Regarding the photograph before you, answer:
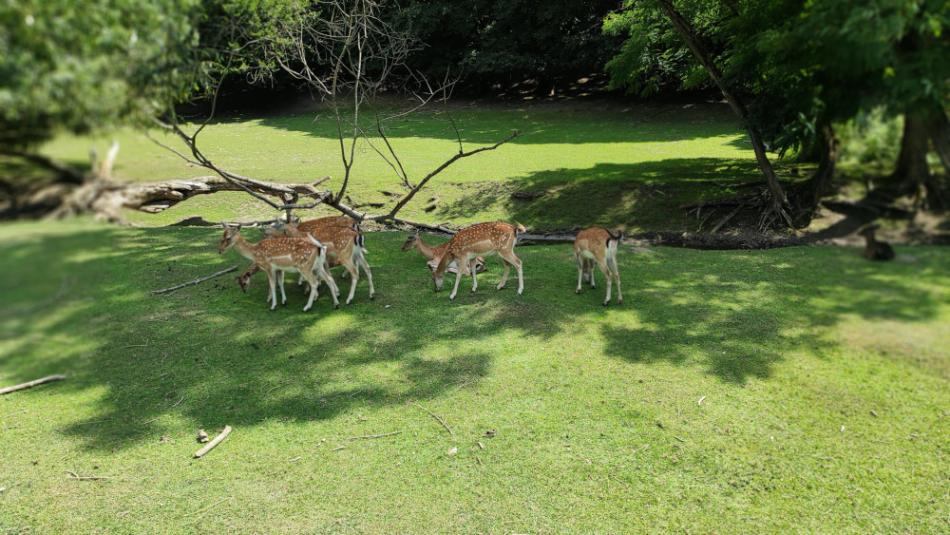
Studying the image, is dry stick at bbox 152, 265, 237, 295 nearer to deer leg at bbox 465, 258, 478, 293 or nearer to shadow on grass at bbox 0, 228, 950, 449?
shadow on grass at bbox 0, 228, 950, 449

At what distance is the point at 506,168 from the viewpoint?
947 cm

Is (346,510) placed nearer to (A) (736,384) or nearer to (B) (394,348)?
(B) (394,348)

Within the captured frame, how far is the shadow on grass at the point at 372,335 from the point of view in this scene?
245 inches

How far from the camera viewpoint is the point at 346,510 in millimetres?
4891

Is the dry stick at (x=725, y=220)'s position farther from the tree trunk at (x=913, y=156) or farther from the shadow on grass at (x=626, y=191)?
the tree trunk at (x=913, y=156)

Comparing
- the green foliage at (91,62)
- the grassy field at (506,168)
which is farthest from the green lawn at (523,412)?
the green foliage at (91,62)

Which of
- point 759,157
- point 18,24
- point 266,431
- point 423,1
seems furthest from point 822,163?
point 423,1

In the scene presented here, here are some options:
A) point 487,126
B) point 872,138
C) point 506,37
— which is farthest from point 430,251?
point 506,37

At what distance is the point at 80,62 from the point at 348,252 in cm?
680

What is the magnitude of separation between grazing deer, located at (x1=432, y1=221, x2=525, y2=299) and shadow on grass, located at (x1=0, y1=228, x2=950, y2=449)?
328 millimetres

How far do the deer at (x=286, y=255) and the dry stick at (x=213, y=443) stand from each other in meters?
2.71

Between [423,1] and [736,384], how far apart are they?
403 inches

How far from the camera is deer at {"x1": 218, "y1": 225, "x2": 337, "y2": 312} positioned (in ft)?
26.9

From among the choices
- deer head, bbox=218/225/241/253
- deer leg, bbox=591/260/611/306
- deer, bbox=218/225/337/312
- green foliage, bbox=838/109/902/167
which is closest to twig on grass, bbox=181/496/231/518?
deer, bbox=218/225/337/312
